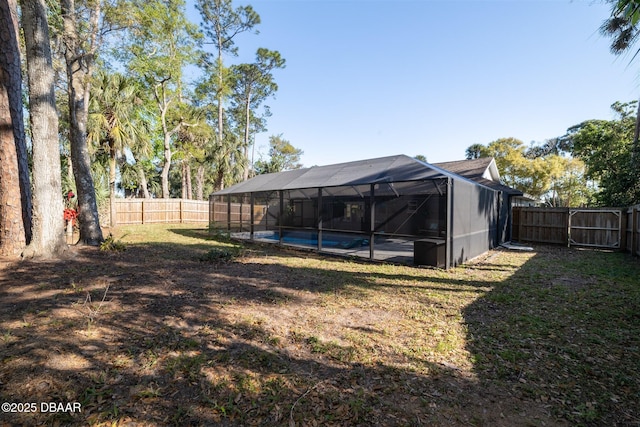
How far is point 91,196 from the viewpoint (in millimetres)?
7570

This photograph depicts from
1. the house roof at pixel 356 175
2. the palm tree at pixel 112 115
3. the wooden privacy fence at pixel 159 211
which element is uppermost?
the palm tree at pixel 112 115

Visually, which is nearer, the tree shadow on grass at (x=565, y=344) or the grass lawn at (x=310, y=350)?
the grass lawn at (x=310, y=350)

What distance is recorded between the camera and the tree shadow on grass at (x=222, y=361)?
6.33 ft

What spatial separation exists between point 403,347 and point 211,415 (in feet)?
6.44

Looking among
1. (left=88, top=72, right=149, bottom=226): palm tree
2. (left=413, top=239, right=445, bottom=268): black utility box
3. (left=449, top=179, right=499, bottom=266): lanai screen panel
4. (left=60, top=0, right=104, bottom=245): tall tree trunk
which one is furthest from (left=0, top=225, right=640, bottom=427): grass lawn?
(left=88, top=72, right=149, bottom=226): palm tree

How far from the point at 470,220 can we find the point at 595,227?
679 centimetres

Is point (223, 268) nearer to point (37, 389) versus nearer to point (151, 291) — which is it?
point (151, 291)

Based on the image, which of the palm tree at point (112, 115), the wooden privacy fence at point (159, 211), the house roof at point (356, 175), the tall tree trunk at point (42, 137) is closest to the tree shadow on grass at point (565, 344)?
the house roof at point (356, 175)

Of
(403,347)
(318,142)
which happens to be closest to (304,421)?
(403,347)

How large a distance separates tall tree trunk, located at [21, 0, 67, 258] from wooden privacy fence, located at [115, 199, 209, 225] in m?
11.9

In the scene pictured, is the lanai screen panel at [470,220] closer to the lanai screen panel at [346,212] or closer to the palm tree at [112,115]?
the lanai screen panel at [346,212]

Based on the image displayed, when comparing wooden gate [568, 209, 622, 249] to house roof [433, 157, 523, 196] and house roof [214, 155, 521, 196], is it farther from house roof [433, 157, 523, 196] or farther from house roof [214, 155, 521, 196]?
house roof [433, 157, 523, 196]

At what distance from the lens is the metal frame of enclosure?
273 inches

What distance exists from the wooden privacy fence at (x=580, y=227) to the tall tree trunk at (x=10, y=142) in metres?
15.9
